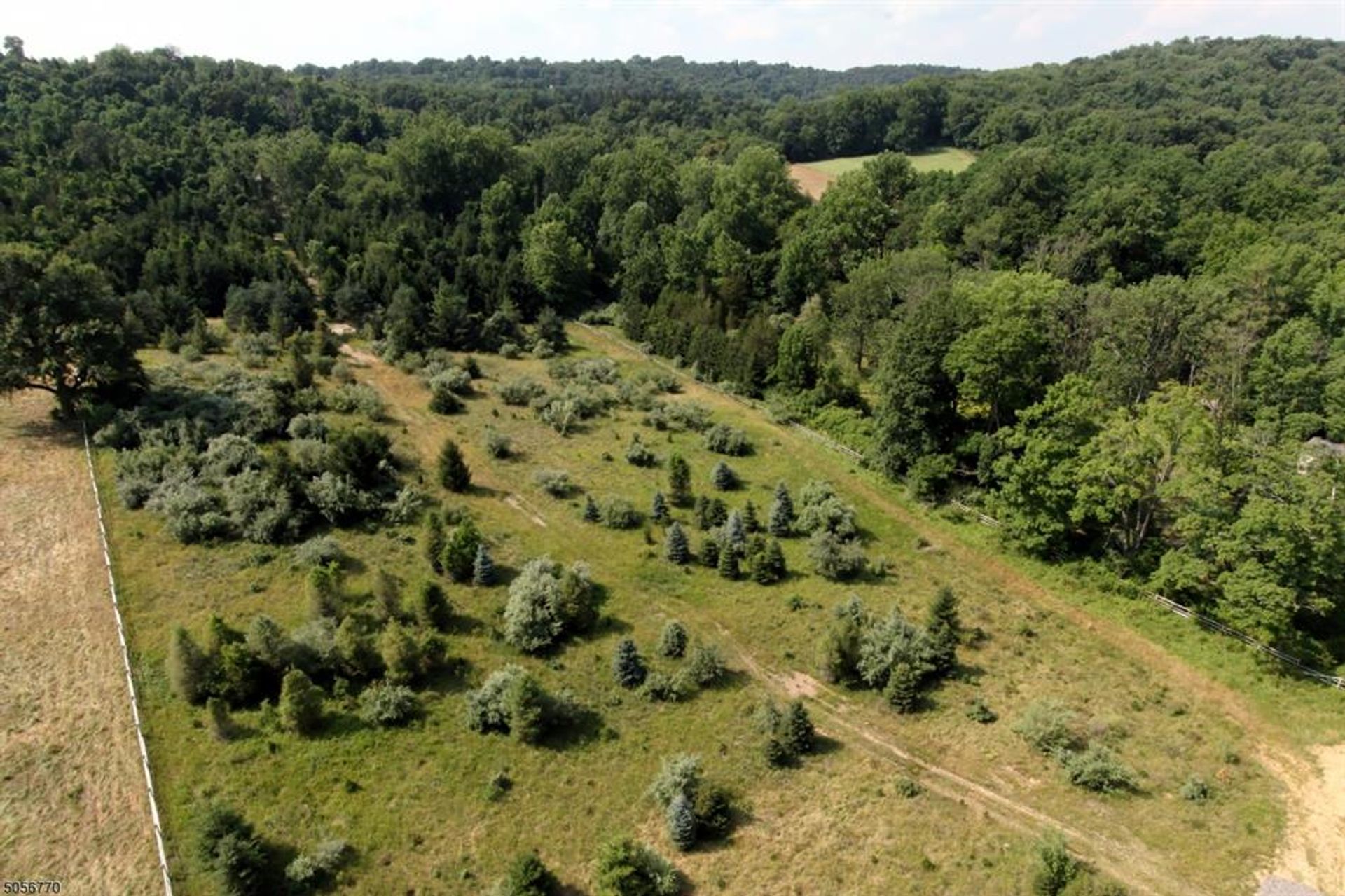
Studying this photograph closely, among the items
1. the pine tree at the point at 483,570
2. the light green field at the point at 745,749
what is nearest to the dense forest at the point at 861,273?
the light green field at the point at 745,749

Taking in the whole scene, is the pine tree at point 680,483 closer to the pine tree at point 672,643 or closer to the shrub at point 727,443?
the shrub at point 727,443

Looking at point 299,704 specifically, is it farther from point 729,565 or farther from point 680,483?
point 680,483

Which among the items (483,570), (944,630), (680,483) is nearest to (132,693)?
(483,570)

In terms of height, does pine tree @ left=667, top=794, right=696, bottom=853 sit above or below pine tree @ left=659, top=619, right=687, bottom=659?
below

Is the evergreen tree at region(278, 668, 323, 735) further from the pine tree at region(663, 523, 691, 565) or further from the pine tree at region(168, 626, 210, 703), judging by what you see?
the pine tree at region(663, 523, 691, 565)

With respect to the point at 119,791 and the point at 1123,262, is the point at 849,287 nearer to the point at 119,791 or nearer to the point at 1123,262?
the point at 1123,262

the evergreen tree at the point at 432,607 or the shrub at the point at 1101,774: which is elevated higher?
the evergreen tree at the point at 432,607

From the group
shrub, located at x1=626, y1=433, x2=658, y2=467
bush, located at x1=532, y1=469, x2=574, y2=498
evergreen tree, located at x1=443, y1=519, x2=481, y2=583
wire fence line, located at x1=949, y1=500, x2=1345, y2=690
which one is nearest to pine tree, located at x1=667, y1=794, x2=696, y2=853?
evergreen tree, located at x1=443, y1=519, x2=481, y2=583
